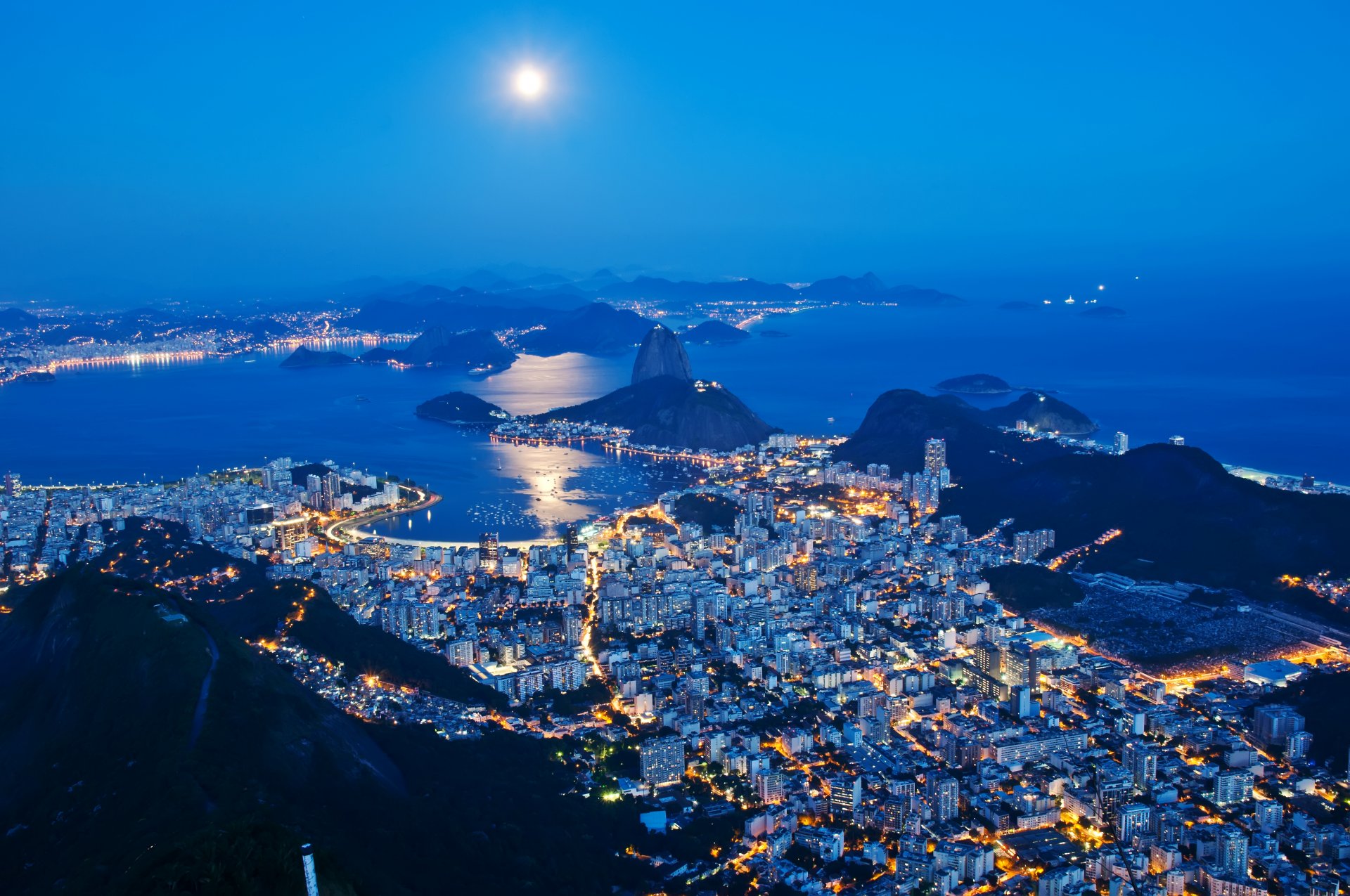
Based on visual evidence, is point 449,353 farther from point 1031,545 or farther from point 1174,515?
point 1174,515

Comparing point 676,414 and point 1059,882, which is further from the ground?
point 676,414

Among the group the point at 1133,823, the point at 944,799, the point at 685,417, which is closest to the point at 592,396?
the point at 685,417

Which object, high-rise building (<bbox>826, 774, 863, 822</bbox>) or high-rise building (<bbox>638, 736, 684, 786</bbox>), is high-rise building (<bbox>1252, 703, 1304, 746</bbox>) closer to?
high-rise building (<bbox>826, 774, 863, 822</bbox>)

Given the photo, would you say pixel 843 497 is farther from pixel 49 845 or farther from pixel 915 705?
pixel 49 845

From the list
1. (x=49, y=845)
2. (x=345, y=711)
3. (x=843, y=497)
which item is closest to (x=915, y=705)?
→ (x=345, y=711)

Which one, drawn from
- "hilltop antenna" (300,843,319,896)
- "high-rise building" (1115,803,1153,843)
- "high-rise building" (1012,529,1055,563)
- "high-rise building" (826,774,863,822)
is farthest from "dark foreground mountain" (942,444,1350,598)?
"hilltop antenna" (300,843,319,896)
